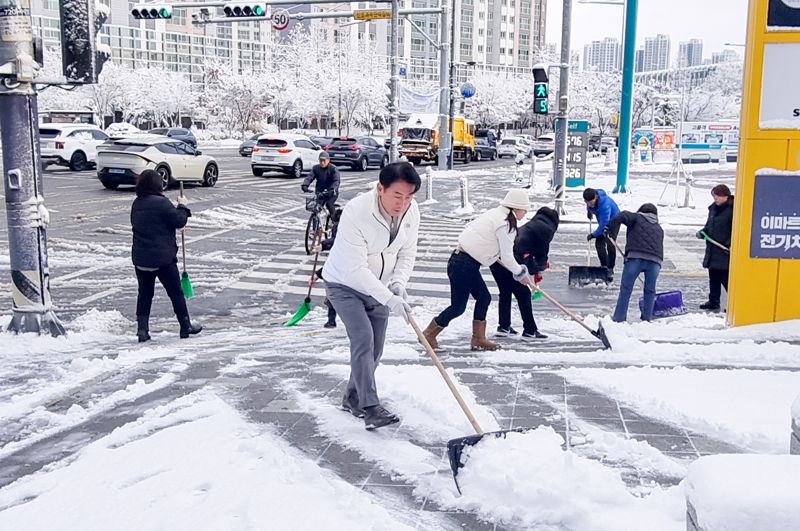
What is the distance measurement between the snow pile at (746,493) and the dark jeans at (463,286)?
4.90 meters

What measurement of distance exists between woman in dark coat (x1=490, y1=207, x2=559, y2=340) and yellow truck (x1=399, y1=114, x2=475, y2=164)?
35563mm

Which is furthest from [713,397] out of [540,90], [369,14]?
[369,14]

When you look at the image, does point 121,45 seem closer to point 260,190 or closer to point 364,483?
point 260,190

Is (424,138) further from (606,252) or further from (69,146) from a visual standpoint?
(606,252)

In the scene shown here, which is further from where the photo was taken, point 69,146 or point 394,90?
point 69,146

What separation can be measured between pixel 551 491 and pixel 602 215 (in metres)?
8.75

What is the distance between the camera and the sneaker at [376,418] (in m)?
5.36

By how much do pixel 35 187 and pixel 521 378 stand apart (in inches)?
194

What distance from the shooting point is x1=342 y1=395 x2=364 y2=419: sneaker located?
5648 millimetres

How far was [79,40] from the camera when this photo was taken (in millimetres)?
7984

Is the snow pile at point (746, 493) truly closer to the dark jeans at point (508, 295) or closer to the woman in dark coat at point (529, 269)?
the dark jeans at point (508, 295)

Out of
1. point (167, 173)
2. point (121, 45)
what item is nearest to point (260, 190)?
point (167, 173)

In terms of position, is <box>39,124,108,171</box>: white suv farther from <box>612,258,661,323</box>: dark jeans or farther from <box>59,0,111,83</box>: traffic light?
<box>612,258,661,323</box>: dark jeans

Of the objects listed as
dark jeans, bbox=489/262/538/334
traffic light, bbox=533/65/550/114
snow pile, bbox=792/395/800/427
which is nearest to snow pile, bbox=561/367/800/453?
snow pile, bbox=792/395/800/427
